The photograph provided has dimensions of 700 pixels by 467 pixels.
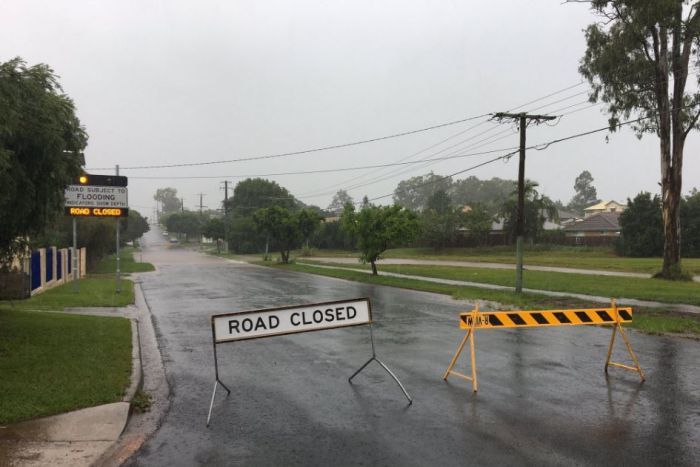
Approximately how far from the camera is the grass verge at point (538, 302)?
12.2 m

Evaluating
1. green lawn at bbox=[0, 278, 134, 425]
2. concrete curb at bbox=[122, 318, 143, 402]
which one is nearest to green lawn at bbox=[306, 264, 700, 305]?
concrete curb at bbox=[122, 318, 143, 402]

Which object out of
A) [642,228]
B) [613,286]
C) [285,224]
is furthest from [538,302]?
[642,228]

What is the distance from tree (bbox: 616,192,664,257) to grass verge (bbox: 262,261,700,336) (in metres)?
32.4

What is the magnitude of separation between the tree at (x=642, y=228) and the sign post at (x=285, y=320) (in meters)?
48.6

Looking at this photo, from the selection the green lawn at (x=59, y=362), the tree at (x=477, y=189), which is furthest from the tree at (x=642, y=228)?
the tree at (x=477, y=189)

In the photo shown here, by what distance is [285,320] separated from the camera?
6707 millimetres

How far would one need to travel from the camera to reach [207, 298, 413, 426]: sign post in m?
6.52

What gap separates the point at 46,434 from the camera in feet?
16.9

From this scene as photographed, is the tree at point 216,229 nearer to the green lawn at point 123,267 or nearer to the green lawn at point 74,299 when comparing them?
Result: the green lawn at point 123,267

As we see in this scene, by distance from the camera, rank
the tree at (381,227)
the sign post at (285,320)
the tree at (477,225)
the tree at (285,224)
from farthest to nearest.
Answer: the tree at (477,225) → the tree at (285,224) → the tree at (381,227) → the sign post at (285,320)

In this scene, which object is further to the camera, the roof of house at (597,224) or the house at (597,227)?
the roof of house at (597,224)

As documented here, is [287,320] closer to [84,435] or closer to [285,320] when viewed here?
[285,320]

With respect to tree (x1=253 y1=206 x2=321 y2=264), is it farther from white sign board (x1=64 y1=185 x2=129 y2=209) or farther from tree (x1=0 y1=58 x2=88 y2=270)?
tree (x1=0 y1=58 x2=88 y2=270)

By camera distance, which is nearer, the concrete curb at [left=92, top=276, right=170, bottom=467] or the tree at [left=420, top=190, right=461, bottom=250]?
the concrete curb at [left=92, top=276, right=170, bottom=467]
